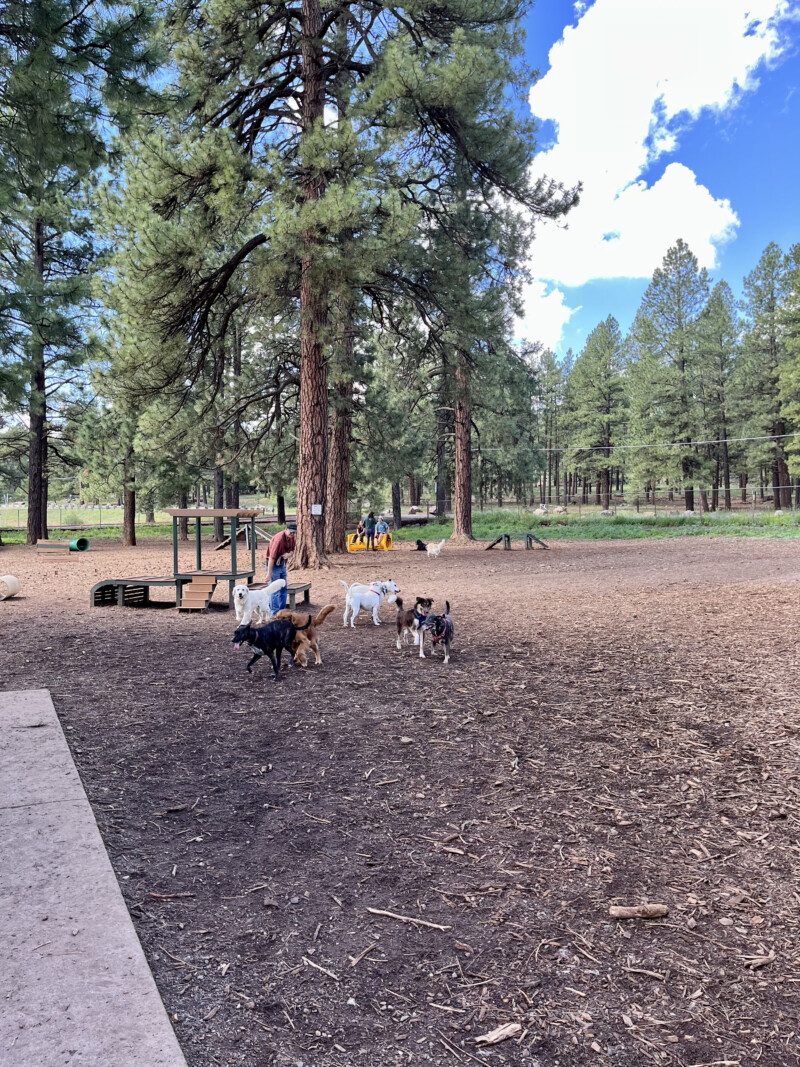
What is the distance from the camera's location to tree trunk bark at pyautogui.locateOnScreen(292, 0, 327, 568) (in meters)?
13.3

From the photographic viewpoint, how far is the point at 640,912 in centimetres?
268

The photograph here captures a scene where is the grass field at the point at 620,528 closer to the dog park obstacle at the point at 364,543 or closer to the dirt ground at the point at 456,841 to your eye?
the dog park obstacle at the point at 364,543

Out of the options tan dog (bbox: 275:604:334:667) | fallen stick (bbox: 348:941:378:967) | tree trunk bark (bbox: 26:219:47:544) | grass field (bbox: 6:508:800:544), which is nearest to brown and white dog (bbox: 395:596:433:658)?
tan dog (bbox: 275:604:334:667)

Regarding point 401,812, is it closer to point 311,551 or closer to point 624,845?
point 624,845

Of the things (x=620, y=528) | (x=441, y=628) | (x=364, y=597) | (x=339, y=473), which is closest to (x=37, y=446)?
(x=339, y=473)

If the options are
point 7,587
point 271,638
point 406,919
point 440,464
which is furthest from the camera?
point 440,464

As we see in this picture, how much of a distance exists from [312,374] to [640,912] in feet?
42.6

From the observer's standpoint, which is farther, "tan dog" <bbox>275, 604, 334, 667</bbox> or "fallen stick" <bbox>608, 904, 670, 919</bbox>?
"tan dog" <bbox>275, 604, 334, 667</bbox>

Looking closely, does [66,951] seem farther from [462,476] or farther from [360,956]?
[462,476]

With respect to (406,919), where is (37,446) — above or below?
above

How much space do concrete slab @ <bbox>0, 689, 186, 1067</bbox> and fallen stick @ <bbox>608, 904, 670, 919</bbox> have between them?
65.7 inches

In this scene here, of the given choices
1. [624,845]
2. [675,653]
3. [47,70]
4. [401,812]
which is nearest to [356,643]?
[675,653]

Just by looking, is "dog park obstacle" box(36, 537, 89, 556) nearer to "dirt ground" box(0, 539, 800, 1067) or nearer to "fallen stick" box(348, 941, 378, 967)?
"dirt ground" box(0, 539, 800, 1067)

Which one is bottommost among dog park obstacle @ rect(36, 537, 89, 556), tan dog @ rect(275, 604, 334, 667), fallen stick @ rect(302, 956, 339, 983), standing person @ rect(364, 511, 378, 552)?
fallen stick @ rect(302, 956, 339, 983)
